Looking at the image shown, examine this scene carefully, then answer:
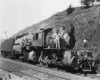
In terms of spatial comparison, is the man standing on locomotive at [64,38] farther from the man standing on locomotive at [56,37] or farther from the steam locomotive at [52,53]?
the man standing on locomotive at [56,37]

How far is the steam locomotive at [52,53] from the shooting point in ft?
40.9

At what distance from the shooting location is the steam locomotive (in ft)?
40.9

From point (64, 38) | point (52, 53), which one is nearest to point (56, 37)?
point (64, 38)

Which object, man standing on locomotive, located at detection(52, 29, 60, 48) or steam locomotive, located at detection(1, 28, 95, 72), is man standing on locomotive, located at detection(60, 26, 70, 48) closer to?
steam locomotive, located at detection(1, 28, 95, 72)

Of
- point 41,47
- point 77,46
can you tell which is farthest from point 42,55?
point 77,46

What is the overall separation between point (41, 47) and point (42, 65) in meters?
1.95

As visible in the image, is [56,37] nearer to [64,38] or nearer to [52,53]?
[64,38]

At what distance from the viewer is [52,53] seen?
15016 millimetres

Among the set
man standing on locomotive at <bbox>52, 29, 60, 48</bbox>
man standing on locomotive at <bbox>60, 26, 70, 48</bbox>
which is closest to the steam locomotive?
man standing on locomotive at <bbox>60, 26, 70, 48</bbox>

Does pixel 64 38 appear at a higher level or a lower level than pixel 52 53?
higher

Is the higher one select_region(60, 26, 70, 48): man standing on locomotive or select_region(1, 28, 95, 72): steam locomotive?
select_region(60, 26, 70, 48): man standing on locomotive

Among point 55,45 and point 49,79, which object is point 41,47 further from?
point 49,79

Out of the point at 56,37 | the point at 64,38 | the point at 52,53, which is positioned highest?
the point at 56,37

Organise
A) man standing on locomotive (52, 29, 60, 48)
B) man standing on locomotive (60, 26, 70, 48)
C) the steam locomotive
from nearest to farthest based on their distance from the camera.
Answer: the steam locomotive < man standing on locomotive (60, 26, 70, 48) < man standing on locomotive (52, 29, 60, 48)
